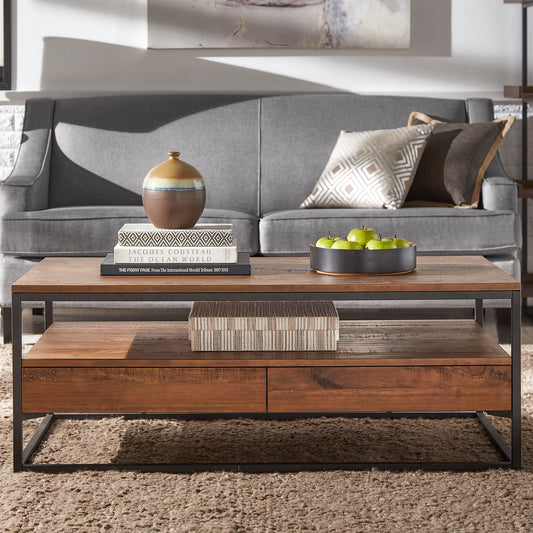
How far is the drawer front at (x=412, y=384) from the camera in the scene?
180 cm

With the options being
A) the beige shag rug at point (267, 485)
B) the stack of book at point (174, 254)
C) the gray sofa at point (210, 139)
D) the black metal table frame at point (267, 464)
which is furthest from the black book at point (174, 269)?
the gray sofa at point (210, 139)

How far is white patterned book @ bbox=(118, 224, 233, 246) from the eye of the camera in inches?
75.4

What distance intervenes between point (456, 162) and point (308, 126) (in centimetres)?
70

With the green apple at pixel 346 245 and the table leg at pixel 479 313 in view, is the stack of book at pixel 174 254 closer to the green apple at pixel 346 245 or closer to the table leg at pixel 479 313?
the green apple at pixel 346 245

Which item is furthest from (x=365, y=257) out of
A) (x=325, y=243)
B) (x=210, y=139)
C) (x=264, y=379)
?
(x=210, y=139)

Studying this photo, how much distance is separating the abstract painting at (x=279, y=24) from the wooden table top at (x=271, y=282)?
2236 mm

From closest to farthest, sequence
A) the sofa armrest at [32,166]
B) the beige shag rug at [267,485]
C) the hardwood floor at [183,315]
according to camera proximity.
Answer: the beige shag rug at [267,485] < the sofa armrest at [32,166] < the hardwood floor at [183,315]

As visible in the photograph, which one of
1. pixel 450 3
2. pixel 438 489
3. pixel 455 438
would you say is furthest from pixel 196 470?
pixel 450 3

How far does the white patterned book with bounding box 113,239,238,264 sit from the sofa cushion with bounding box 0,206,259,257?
3.68ft

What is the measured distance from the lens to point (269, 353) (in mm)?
1850

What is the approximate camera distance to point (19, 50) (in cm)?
397

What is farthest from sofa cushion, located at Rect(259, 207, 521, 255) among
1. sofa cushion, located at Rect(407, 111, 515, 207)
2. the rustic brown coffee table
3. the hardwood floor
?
the rustic brown coffee table

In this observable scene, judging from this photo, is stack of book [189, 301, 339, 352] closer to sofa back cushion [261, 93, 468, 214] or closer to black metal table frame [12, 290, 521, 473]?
black metal table frame [12, 290, 521, 473]

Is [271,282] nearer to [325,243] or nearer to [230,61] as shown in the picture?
[325,243]
